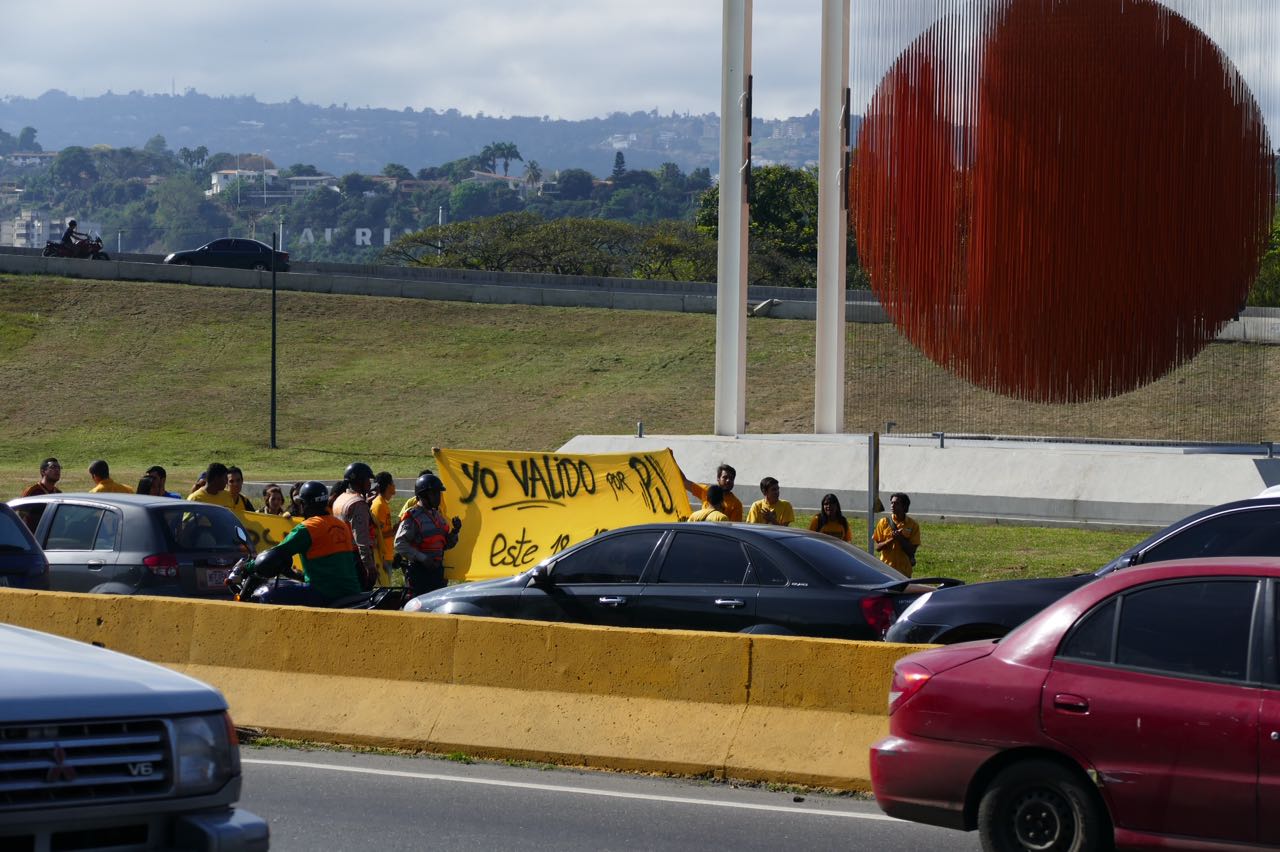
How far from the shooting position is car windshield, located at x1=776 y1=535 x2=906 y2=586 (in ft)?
37.8

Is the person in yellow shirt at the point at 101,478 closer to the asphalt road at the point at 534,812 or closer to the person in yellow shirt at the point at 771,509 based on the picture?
the person in yellow shirt at the point at 771,509

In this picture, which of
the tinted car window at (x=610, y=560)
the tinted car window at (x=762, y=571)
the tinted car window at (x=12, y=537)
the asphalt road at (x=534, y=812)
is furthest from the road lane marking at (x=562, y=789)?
the tinted car window at (x=12, y=537)

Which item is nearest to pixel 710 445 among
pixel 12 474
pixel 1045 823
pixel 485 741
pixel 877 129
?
pixel 877 129

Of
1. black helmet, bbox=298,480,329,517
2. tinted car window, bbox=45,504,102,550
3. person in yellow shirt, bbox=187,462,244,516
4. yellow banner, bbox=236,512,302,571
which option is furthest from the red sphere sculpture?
black helmet, bbox=298,480,329,517

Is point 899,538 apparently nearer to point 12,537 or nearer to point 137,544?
point 137,544

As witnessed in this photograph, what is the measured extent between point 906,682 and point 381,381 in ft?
162

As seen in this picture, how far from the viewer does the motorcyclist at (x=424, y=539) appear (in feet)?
47.6

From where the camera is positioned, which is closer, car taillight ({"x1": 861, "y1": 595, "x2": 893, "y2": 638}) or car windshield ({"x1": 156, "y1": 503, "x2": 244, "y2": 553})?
car taillight ({"x1": 861, "y1": 595, "x2": 893, "y2": 638})

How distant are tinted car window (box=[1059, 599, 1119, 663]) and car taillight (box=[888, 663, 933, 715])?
0.67 meters

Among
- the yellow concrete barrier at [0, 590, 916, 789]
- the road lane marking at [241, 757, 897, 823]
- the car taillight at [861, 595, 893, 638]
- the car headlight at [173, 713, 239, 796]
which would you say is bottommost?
the road lane marking at [241, 757, 897, 823]

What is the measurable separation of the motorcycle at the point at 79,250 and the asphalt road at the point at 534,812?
61.3 metres

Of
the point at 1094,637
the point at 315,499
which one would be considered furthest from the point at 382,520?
the point at 1094,637

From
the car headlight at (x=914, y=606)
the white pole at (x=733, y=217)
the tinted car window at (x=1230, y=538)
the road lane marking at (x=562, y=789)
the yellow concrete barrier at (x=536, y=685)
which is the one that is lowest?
the road lane marking at (x=562, y=789)

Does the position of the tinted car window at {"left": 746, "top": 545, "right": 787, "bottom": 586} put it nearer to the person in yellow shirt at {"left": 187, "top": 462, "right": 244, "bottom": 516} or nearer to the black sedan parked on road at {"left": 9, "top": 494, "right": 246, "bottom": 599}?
the black sedan parked on road at {"left": 9, "top": 494, "right": 246, "bottom": 599}
